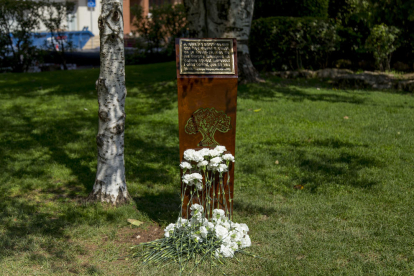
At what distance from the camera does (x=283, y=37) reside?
12.3m

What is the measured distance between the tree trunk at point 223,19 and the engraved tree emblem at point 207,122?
Result: 251 inches

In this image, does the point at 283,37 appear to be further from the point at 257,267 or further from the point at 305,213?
the point at 257,267

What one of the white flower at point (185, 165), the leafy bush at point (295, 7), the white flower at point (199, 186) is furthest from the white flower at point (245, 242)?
the leafy bush at point (295, 7)

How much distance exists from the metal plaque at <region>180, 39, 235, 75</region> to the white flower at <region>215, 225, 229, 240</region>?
1411 millimetres

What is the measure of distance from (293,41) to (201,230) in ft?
32.0

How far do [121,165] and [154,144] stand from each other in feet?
7.15

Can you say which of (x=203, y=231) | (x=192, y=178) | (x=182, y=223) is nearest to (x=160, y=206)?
(x=182, y=223)

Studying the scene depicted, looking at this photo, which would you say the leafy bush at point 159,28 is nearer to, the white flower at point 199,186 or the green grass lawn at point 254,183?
the green grass lawn at point 254,183

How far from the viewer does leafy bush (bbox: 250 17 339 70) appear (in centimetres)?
1222

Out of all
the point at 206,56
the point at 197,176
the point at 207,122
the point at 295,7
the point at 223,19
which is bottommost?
the point at 197,176

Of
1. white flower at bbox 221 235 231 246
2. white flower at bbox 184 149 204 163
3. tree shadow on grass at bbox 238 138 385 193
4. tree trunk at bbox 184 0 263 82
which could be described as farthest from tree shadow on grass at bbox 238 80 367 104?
white flower at bbox 221 235 231 246

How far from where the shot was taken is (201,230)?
3.70 meters

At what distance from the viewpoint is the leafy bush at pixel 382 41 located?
37.1 ft

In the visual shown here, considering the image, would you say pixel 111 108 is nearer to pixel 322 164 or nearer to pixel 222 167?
pixel 222 167
